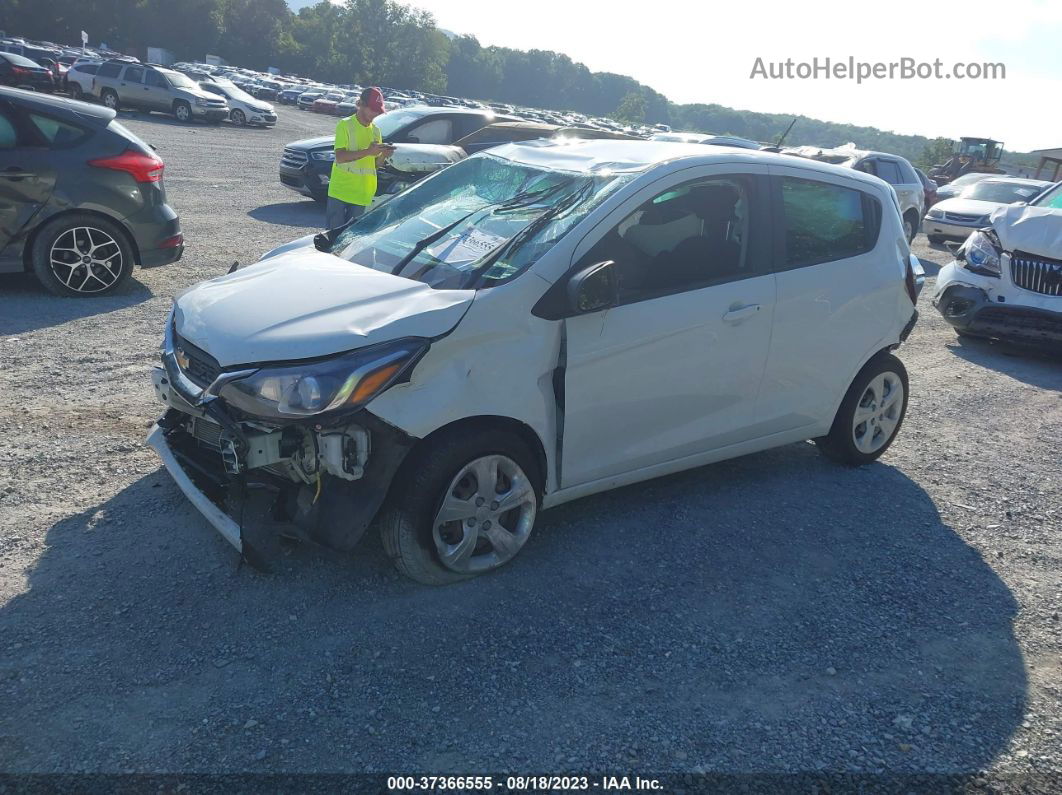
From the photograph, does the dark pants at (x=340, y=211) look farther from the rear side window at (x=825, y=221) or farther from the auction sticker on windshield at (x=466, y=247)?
the rear side window at (x=825, y=221)

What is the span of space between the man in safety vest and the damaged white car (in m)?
5.88

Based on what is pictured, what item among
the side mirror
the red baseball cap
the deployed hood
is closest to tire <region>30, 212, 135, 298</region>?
the red baseball cap

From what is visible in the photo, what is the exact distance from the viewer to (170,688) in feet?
10.1

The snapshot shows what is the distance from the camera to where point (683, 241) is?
4.36 m

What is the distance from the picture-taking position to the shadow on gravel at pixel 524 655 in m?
2.93

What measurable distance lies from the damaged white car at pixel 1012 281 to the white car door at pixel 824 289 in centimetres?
376

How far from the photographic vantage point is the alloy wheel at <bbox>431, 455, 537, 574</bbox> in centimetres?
372

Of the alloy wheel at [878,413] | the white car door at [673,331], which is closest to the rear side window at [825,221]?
the white car door at [673,331]

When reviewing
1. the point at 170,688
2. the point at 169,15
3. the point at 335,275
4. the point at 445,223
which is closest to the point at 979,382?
the point at 445,223

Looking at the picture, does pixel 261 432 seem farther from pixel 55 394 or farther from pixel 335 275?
pixel 55 394

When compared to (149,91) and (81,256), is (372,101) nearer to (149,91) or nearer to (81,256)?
(81,256)

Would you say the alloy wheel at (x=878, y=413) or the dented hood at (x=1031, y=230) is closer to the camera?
the alloy wheel at (x=878, y=413)

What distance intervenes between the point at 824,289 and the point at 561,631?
2.48m

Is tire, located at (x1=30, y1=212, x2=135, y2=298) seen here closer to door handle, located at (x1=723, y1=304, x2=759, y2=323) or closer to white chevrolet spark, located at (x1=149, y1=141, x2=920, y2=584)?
white chevrolet spark, located at (x1=149, y1=141, x2=920, y2=584)
